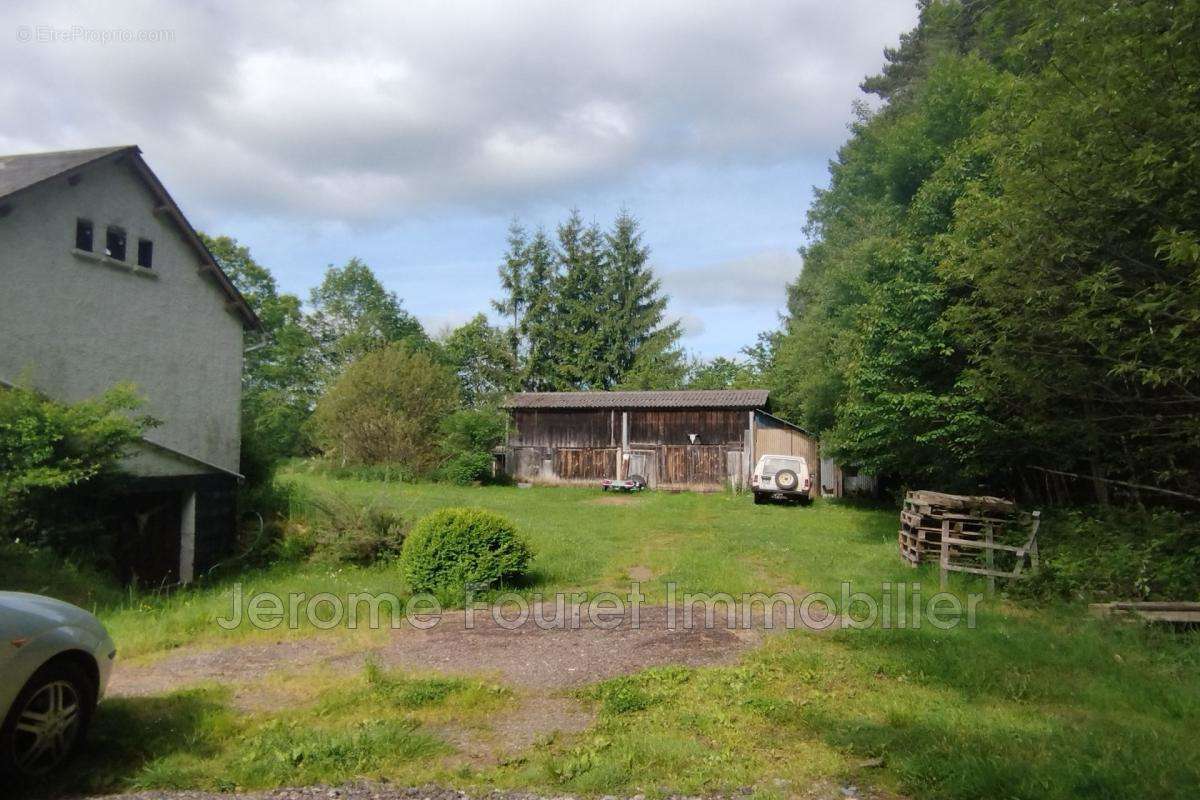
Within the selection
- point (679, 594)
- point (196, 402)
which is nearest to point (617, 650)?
point (679, 594)

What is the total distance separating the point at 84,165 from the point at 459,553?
33.9ft

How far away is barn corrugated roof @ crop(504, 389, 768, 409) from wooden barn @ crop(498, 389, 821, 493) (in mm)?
39

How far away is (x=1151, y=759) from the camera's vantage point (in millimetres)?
4332

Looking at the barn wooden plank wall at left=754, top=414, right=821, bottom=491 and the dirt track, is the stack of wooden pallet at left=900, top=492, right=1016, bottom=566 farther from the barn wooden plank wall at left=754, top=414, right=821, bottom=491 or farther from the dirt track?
the barn wooden plank wall at left=754, top=414, right=821, bottom=491

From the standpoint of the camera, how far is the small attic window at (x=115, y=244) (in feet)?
46.6

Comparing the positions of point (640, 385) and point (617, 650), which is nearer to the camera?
point (617, 650)

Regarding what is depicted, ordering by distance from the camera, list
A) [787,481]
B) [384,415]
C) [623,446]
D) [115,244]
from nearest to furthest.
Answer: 1. [115,244]
2. [787,481]
3. [623,446]
4. [384,415]

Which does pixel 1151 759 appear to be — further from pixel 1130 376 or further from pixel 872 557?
pixel 872 557

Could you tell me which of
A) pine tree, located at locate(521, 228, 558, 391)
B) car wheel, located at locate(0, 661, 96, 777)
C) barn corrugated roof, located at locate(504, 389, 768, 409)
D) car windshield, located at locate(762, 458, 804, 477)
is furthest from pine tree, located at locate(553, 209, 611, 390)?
car wheel, located at locate(0, 661, 96, 777)

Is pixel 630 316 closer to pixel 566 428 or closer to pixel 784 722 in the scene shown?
pixel 566 428

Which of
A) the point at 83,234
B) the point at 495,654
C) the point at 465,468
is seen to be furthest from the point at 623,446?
the point at 495,654

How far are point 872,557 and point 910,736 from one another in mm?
→ 7944

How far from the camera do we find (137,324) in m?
14.6

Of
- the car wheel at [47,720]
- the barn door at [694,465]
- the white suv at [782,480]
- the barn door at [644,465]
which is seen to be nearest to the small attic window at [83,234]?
the car wheel at [47,720]
